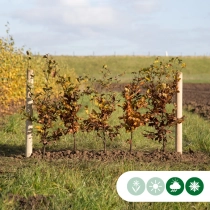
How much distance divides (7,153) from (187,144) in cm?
457

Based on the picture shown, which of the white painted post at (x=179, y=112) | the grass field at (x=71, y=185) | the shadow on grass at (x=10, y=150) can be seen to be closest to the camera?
the grass field at (x=71, y=185)

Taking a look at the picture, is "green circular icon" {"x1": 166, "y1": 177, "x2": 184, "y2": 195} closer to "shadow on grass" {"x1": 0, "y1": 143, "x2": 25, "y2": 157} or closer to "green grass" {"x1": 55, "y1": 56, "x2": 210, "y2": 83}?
"shadow on grass" {"x1": 0, "y1": 143, "x2": 25, "y2": 157}

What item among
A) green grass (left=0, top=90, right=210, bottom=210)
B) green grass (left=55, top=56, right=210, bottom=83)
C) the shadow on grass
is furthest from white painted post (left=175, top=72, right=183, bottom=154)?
green grass (left=55, top=56, right=210, bottom=83)

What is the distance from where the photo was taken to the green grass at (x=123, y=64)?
226 feet

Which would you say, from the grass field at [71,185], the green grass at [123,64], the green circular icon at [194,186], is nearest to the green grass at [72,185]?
the grass field at [71,185]

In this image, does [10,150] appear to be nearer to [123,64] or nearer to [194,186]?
[194,186]

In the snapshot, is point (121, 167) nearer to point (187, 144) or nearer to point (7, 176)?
point (7, 176)

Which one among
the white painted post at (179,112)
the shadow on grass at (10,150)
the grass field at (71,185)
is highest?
the white painted post at (179,112)

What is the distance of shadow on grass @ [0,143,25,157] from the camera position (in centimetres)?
1137

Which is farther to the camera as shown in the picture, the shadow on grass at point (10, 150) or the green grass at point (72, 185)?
the shadow on grass at point (10, 150)

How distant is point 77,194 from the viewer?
20.9ft

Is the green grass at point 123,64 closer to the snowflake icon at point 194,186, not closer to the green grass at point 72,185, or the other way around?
the green grass at point 72,185

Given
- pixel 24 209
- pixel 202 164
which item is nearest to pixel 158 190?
pixel 24 209

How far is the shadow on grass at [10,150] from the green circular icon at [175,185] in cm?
564
